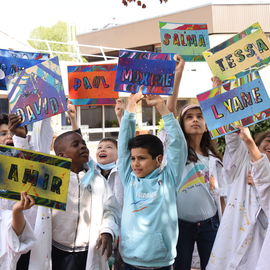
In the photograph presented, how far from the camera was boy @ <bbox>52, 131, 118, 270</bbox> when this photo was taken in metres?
3.17

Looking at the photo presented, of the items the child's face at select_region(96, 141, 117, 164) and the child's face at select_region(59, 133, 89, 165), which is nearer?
the child's face at select_region(59, 133, 89, 165)

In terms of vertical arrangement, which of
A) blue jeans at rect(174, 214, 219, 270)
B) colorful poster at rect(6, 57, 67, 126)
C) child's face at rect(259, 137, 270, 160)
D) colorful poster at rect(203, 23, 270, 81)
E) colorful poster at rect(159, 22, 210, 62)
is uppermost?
colorful poster at rect(159, 22, 210, 62)

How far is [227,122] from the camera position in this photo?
11.6 ft

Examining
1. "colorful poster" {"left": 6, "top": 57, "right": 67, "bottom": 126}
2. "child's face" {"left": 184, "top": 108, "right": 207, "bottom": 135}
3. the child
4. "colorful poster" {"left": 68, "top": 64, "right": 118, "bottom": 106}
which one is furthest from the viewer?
"colorful poster" {"left": 68, "top": 64, "right": 118, "bottom": 106}

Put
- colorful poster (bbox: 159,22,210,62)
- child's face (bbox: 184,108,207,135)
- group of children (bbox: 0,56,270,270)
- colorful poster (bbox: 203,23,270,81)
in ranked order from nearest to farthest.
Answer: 1. group of children (bbox: 0,56,270,270)
2. colorful poster (bbox: 203,23,270,81)
3. child's face (bbox: 184,108,207,135)
4. colorful poster (bbox: 159,22,210,62)

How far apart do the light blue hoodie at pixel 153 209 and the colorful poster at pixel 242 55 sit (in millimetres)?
834

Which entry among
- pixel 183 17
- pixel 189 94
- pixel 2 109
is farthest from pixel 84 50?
pixel 2 109

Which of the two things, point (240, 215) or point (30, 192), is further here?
point (240, 215)

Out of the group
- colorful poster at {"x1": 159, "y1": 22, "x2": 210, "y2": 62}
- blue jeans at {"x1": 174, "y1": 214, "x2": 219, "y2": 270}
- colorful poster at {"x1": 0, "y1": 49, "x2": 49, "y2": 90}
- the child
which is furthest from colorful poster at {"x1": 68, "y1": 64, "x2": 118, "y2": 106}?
the child

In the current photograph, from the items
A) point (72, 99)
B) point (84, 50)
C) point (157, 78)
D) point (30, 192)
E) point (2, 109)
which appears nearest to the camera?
point (30, 192)

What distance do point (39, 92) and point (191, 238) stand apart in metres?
1.59

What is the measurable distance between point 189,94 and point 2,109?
8.24m

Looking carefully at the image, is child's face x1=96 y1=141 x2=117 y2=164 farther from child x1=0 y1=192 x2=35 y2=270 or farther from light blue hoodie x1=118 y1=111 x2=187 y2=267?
child x1=0 y1=192 x2=35 y2=270

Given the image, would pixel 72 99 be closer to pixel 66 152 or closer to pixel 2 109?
pixel 66 152
